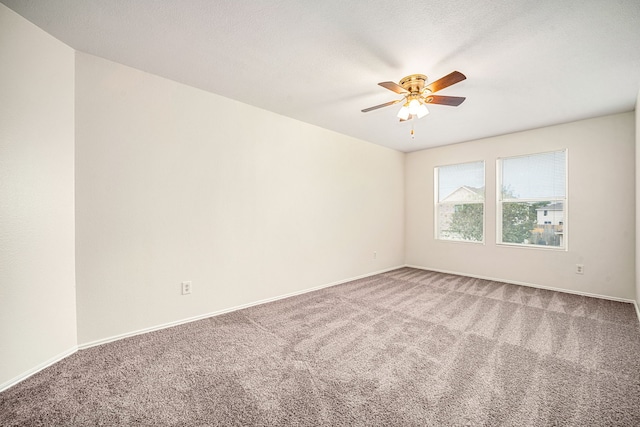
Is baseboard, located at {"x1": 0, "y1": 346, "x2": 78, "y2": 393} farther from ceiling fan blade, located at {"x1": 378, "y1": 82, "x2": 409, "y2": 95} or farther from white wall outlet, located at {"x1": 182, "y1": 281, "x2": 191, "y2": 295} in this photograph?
ceiling fan blade, located at {"x1": 378, "y1": 82, "x2": 409, "y2": 95}

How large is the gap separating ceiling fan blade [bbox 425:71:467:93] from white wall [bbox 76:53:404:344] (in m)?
1.97

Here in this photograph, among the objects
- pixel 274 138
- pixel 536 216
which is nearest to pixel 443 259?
pixel 536 216

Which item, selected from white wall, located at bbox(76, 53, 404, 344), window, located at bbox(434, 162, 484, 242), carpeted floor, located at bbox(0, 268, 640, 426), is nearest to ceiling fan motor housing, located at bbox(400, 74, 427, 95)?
white wall, located at bbox(76, 53, 404, 344)

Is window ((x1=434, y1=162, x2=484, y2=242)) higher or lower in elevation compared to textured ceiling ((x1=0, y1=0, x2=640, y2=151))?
lower

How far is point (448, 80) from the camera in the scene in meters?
2.13

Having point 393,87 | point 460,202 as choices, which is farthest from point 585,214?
point 393,87

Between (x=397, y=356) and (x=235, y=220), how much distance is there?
85.2 inches

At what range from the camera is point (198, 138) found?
284cm

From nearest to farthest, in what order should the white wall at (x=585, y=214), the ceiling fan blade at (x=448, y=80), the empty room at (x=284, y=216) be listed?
the empty room at (x=284, y=216) < the ceiling fan blade at (x=448, y=80) < the white wall at (x=585, y=214)

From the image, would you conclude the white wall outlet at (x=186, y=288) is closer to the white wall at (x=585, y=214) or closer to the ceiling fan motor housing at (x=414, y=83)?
the ceiling fan motor housing at (x=414, y=83)

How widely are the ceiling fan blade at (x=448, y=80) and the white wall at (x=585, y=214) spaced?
2.91 m

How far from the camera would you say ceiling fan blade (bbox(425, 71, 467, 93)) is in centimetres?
198

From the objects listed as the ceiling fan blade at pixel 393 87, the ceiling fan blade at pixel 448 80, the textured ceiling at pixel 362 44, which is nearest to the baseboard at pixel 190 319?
the textured ceiling at pixel 362 44

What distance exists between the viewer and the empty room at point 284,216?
1.70 metres
